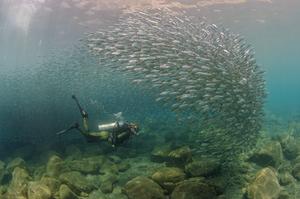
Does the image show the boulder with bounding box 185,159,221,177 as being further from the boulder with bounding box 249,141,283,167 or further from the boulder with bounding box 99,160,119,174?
the boulder with bounding box 99,160,119,174

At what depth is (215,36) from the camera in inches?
513

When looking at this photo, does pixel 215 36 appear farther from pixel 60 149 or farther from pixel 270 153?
pixel 60 149

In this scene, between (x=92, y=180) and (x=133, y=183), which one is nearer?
(x=133, y=183)

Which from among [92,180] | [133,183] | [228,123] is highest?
[228,123]

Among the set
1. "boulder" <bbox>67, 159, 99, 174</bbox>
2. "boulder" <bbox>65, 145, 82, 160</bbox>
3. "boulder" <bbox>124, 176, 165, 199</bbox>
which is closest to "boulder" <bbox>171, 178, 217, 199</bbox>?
"boulder" <bbox>124, 176, 165, 199</bbox>

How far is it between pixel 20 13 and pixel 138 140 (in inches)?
513

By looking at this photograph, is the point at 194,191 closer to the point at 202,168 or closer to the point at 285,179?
the point at 202,168

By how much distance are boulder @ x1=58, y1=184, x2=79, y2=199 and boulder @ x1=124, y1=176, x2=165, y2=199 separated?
1501 mm

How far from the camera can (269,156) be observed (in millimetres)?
14078

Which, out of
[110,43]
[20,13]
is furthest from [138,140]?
[20,13]

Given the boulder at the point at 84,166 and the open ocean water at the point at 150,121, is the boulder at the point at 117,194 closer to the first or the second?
the open ocean water at the point at 150,121

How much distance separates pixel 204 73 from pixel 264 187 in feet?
11.8

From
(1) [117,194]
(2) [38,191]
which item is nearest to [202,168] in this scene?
(1) [117,194]

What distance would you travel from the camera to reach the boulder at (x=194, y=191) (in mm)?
10492
